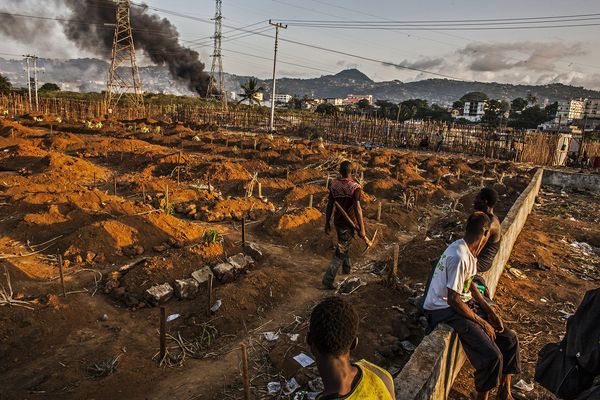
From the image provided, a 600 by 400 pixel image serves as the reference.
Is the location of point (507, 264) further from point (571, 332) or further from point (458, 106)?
point (458, 106)

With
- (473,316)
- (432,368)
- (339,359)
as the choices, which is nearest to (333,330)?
(339,359)

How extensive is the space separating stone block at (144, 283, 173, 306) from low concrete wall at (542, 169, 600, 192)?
57.4 feet

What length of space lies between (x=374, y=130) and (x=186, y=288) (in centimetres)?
2420

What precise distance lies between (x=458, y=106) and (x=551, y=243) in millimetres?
91783

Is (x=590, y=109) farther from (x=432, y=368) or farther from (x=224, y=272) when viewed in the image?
(x=432, y=368)

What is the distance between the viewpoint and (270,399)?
144 inches

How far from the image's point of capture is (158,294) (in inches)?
211

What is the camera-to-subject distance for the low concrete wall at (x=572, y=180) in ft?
53.8

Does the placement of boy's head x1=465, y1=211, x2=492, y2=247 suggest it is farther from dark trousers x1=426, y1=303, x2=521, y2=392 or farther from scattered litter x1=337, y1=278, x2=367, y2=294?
scattered litter x1=337, y1=278, x2=367, y2=294

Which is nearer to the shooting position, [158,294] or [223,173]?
[158,294]

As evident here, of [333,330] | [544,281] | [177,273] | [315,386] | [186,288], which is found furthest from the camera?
[544,281]

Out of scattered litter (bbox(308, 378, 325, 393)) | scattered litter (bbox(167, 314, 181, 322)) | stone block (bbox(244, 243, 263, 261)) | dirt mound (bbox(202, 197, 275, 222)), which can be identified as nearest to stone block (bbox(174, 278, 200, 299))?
scattered litter (bbox(167, 314, 181, 322))

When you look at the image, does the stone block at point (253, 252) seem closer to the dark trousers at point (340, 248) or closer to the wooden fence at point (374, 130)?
the dark trousers at point (340, 248)

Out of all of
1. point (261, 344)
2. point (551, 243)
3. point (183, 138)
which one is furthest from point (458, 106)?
point (261, 344)
